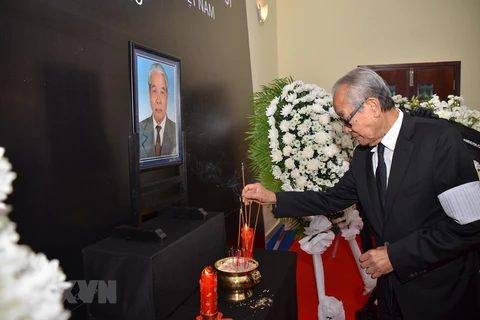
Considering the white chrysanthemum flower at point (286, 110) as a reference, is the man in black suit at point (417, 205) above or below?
below

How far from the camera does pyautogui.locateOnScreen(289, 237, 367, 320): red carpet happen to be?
293 centimetres

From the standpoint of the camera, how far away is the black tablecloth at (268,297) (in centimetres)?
145

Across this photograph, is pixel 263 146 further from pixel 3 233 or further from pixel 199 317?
pixel 3 233

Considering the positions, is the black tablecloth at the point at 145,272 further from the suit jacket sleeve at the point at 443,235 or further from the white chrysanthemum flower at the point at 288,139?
the white chrysanthemum flower at the point at 288,139

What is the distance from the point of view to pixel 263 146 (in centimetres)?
252

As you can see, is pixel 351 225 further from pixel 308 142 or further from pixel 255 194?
pixel 255 194

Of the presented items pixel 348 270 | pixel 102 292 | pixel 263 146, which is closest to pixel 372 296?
pixel 348 270

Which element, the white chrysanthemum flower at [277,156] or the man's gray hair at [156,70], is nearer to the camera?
the man's gray hair at [156,70]

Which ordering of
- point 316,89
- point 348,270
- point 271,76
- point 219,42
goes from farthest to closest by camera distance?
point 271,76 → point 348,270 → point 219,42 → point 316,89

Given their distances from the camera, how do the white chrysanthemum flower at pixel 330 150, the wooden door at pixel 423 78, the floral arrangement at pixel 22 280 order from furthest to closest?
the wooden door at pixel 423 78 < the white chrysanthemum flower at pixel 330 150 < the floral arrangement at pixel 22 280

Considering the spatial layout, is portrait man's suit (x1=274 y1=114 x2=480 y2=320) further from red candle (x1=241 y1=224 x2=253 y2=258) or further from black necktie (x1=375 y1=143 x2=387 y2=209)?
red candle (x1=241 y1=224 x2=253 y2=258)

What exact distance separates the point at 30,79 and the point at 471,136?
167 cm

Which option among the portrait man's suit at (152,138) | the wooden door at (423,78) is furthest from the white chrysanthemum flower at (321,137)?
the wooden door at (423,78)

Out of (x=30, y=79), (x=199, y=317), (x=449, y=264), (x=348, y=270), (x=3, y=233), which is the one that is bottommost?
(x=348, y=270)
